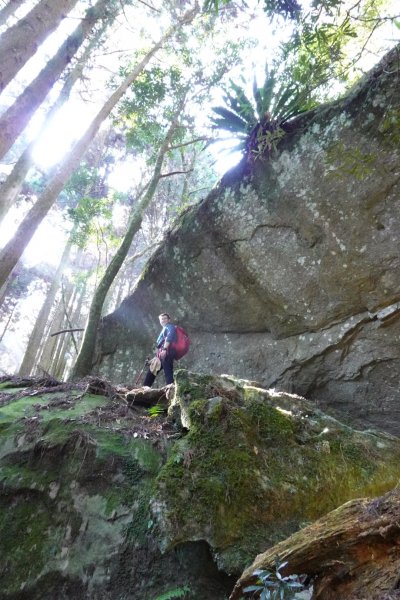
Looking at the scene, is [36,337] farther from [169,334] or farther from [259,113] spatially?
[259,113]

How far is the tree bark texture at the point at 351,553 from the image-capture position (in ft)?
4.76

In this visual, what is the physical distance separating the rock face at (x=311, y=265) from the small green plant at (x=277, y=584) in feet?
12.6

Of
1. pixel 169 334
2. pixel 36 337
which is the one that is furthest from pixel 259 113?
pixel 36 337

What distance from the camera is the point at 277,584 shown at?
5.13 ft

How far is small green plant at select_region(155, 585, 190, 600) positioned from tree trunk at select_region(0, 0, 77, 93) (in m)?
5.45

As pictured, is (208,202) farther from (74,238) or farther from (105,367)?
(74,238)

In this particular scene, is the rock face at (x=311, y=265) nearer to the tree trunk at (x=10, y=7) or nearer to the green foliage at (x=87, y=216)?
the green foliage at (x=87, y=216)

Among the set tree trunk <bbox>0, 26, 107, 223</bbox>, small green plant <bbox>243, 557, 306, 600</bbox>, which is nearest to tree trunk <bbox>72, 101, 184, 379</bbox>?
tree trunk <bbox>0, 26, 107, 223</bbox>

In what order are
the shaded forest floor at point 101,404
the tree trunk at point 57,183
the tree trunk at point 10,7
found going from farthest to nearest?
the tree trunk at point 10,7 → the tree trunk at point 57,183 → the shaded forest floor at point 101,404

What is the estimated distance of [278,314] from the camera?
20.1 ft

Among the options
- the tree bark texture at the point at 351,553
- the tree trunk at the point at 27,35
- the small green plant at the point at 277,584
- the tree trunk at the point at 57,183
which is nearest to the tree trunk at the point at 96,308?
the tree trunk at the point at 57,183

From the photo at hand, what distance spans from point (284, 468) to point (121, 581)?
4.53 feet

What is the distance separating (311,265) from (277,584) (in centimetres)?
469

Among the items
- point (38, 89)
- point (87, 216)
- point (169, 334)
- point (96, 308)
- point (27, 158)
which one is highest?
point (27, 158)
